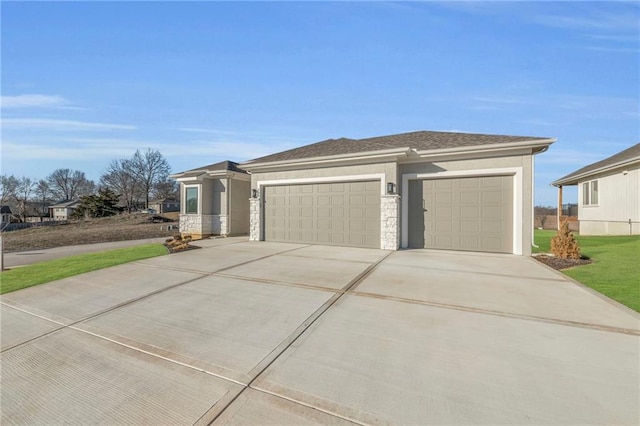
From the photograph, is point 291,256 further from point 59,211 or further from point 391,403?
point 59,211

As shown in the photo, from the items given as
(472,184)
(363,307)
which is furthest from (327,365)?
(472,184)

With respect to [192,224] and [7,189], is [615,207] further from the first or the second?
[7,189]

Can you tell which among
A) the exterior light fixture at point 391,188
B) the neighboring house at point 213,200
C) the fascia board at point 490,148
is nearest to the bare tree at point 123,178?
the neighboring house at point 213,200

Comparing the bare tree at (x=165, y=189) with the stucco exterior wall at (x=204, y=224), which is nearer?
the stucco exterior wall at (x=204, y=224)

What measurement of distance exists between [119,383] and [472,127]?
592 inches

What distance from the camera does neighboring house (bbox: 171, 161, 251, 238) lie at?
46.5 ft

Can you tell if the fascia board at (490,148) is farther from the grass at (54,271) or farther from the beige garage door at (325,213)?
the grass at (54,271)

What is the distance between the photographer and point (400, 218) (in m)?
9.66

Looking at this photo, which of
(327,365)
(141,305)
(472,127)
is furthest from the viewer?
(472,127)

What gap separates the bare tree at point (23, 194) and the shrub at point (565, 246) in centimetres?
6018

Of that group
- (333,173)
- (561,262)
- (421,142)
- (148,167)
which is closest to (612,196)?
(561,262)

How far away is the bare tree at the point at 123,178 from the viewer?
4384cm

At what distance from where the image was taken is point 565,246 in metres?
7.55

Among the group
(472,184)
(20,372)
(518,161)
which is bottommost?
(20,372)
